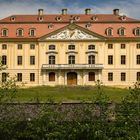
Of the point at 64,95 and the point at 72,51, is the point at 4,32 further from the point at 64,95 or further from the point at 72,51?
the point at 64,95

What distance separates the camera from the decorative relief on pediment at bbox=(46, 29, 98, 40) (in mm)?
53688

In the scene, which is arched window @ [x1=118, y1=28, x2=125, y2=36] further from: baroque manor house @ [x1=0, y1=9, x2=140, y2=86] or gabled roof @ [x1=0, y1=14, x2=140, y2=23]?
gabled roof @ [x1=0, y1=14, x2=140, y2=23]

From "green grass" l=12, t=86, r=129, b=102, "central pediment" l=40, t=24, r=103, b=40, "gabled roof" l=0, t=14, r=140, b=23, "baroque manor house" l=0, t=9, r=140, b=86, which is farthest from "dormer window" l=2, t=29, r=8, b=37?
"green grass" l=12, t=86, r=129, b=102

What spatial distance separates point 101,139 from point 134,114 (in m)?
1.86

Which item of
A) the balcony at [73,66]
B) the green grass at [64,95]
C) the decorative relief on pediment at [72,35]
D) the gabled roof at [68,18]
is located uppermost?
→ the gabled roof at [68,18]

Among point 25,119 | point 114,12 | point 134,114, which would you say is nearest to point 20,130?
point 25,119

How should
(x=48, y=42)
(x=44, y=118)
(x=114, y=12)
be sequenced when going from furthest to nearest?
(x=114, y=12) → (x=48, y=42) → (x=44, y=118)

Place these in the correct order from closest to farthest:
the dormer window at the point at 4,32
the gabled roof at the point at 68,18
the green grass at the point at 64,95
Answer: the green grass at the point at 64,95 < the dormer window at the point at 4,32 < the gabled roof at the point at 68,18

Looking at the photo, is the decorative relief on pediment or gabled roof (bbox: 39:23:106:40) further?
the decorative relief on pediment

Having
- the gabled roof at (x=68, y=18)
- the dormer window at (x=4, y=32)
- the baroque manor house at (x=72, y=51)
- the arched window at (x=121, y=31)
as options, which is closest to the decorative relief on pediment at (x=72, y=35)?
the baroque manor house at (x=72, y=51)

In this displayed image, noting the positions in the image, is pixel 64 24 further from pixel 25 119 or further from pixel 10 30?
pixel 25 119

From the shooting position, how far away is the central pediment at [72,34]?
53.5 metres

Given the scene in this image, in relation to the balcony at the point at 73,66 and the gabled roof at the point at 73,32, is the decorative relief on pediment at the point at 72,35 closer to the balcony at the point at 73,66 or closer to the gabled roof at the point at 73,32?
the gabled roof at the point at 73,32

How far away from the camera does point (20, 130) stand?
71.6 ft
